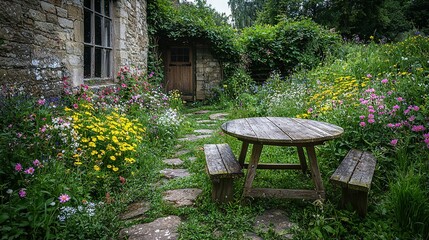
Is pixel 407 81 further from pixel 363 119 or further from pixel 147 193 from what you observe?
pixel 147 193

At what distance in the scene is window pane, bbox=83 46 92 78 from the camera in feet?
15.6

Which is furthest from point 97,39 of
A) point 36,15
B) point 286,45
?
point 286,45

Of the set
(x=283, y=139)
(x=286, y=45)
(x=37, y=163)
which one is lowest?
(x=37, y=163)

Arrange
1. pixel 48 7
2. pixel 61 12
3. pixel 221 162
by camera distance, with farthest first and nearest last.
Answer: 1. pixel 61 12
2. pixel 48 7
3. pixel 221 162

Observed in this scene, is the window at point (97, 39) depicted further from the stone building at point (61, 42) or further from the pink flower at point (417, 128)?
the pink flower at point (417, 128)

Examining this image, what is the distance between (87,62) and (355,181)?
14.6 ft

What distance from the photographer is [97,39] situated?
17.0 feet

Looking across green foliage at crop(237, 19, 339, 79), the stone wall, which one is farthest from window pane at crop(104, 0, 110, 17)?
green foliage at crop(237, 19, 339, 79)

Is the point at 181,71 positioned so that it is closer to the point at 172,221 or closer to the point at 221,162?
the point at 221,162

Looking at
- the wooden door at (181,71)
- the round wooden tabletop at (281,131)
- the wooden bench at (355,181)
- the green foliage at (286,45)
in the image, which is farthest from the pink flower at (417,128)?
the wooden door at (181,71)

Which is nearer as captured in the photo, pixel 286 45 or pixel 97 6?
pixel 97 6

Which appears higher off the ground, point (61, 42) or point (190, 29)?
point (190, 29)

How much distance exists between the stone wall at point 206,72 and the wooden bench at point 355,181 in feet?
24.3

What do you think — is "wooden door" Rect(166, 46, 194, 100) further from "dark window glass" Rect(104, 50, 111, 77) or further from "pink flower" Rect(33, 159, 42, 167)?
"pink flower" Rect(33, 159, 42, 167)
